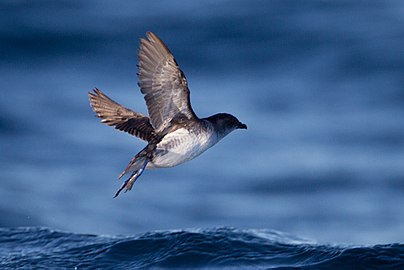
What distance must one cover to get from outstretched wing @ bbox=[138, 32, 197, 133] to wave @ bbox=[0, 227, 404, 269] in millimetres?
1613

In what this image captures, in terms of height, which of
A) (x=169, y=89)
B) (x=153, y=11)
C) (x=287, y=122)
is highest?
(x=153, y=11)

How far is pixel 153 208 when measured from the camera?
11000mm

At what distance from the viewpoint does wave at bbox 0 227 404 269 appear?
724 centimetres

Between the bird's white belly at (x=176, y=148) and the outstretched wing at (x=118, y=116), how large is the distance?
2.26ft

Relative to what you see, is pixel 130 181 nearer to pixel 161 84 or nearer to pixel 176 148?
pixel 176 148

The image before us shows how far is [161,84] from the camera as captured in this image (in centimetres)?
603

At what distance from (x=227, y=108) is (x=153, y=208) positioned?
2.15m

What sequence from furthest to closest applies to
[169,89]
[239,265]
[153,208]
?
[153,208], [239,265], [169,89]

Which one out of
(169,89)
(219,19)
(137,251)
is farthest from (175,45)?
(169,89)

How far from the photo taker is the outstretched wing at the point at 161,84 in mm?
5887

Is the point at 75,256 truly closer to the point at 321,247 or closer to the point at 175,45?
the point at 321,247

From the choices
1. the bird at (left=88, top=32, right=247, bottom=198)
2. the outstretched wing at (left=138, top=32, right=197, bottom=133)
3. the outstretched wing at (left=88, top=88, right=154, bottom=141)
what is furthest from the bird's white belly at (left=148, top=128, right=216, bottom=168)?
the outstretched wing at (left=88, top=88, right=154, bottom=141)

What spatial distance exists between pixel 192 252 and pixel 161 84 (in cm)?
199

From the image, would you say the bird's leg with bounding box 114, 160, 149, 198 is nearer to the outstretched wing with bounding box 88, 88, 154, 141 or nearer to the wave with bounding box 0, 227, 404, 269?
the outstretched wing with bounding box 88, 88, 154, 141
